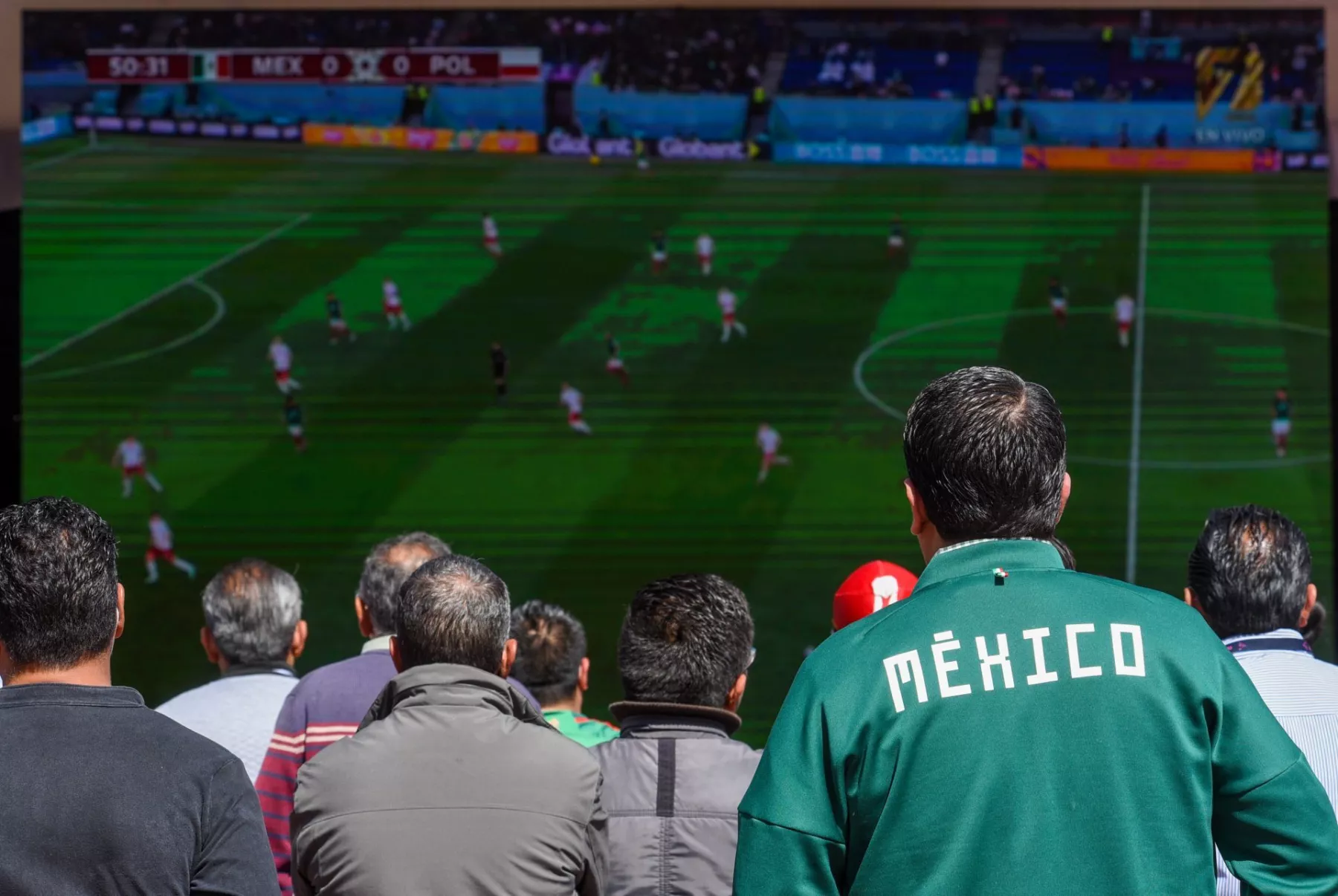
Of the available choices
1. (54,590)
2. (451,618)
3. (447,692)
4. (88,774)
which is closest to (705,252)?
(451,618)

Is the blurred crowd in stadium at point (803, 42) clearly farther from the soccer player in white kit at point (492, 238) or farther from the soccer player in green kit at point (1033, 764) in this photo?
the soccer player in green kit at point (1033, 764)

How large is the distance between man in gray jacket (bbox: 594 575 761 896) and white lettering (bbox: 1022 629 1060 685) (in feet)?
3.81

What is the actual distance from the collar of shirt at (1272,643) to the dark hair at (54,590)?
2.07m

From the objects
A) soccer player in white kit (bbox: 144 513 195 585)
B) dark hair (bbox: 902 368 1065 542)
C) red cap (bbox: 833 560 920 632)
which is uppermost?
dark hair (bbox: 902 368 1065 542)

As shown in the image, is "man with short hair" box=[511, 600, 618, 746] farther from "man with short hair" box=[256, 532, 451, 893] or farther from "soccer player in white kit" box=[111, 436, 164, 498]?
"soccer player in white kit" box=[111, 436, 164, 498]

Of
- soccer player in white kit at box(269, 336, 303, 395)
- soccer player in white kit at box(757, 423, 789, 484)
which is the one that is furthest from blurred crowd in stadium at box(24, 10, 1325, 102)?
soccer player in white kit at box(757, 423, 789, 484)

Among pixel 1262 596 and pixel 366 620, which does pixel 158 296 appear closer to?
pixel 366 620

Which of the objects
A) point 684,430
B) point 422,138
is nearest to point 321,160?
point 422,138

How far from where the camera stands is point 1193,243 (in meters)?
10.8

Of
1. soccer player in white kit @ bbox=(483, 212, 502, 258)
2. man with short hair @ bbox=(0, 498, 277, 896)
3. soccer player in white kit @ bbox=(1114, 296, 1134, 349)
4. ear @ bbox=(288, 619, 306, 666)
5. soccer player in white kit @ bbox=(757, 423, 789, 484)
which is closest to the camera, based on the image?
man with short hair @ bbox=(0, 498, 277, 896)

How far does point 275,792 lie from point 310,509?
7.52 meters

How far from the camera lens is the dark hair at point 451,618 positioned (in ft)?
9.00

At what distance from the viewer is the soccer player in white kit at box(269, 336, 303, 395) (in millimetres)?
10961

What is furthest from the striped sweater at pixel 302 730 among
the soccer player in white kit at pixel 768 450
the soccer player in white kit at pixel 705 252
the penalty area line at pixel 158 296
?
the penalty area line at pixel 158 296
